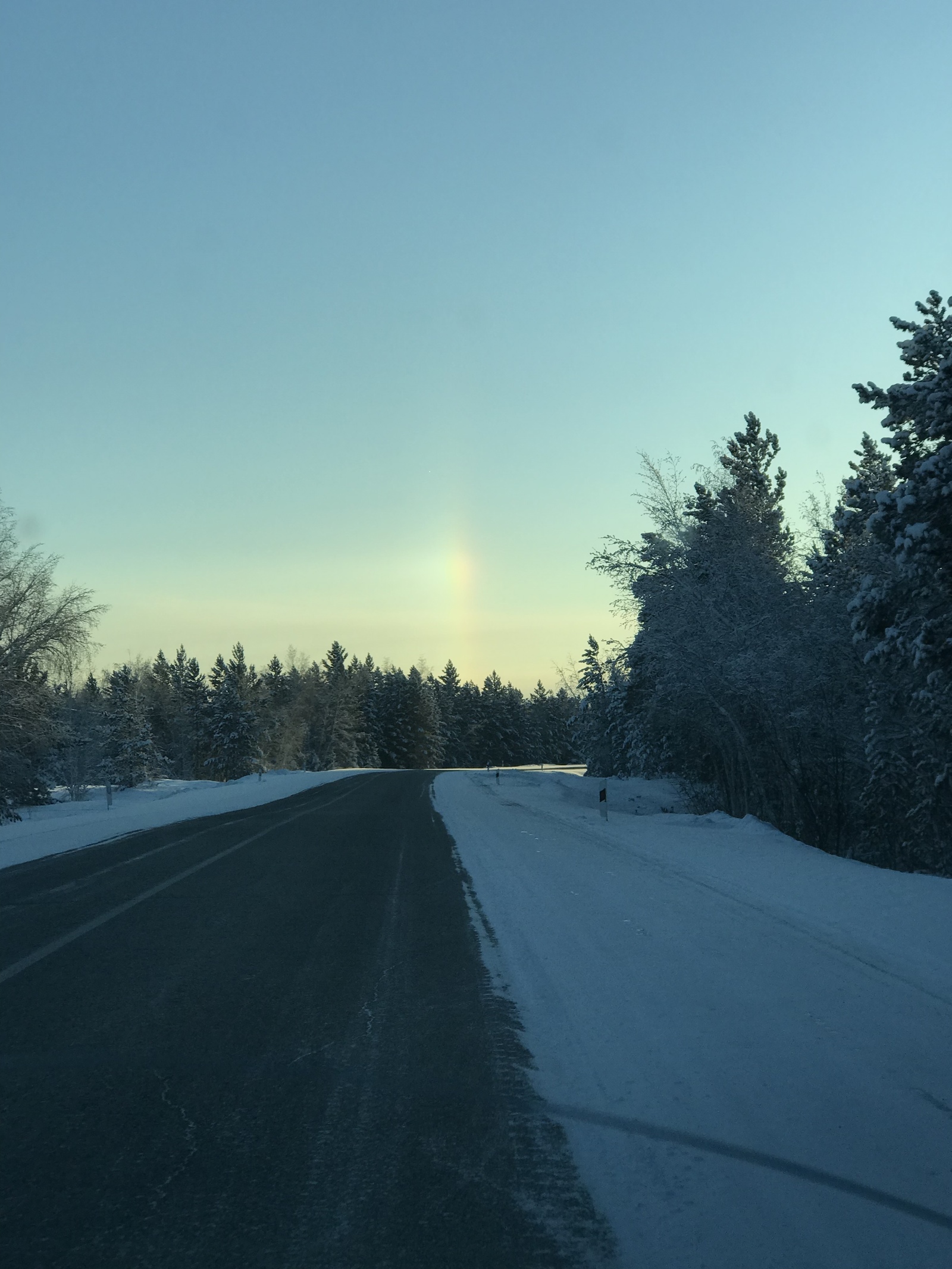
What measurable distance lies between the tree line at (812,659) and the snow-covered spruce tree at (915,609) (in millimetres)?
46

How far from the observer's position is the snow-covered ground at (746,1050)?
10.5ft

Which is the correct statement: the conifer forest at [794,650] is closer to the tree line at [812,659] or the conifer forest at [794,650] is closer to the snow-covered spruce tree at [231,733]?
the tree line at [812,659]

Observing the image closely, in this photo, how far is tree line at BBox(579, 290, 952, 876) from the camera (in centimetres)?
1686

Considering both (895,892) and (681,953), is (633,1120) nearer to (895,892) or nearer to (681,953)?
(681,953)

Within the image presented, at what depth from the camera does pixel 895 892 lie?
10.2m

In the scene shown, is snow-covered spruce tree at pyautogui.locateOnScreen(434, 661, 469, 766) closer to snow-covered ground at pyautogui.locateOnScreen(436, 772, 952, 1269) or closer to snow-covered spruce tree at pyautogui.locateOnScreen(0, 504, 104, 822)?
snow-covered spruce tree at pyautogui.locateOnScreen(0, 504, 104, 822)

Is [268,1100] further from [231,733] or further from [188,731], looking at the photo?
[188,731]

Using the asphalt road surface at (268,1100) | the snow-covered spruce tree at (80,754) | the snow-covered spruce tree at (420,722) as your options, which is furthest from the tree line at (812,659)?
the snow-covered spruce tree at (420,722)

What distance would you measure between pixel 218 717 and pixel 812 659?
80.6 meters

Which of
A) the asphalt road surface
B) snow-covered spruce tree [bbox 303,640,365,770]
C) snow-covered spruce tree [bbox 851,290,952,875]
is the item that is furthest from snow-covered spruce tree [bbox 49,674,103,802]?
the asphalt road surface

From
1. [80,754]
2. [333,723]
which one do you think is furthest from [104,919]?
[333,723]

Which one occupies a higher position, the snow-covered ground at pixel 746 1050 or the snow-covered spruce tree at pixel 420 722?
the snow-covered spruce tree at pixel 420 722

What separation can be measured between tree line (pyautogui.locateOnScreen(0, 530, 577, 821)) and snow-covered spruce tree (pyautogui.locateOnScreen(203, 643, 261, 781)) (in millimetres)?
134

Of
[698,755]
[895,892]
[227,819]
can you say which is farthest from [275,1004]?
[698,755]
